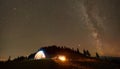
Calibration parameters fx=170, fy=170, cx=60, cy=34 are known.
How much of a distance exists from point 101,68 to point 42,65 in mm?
7968

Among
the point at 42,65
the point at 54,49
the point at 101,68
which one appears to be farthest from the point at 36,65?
the point at 54,49

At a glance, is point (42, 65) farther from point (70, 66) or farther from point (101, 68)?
point (101, 68)

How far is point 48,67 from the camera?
2133 centimetres

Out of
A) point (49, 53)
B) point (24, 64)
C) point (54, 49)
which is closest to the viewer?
point (24, 64)

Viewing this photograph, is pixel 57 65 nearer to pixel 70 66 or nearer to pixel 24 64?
pixel 70 66

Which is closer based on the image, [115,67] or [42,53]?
[115,67]

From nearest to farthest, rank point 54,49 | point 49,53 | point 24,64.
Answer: point 24,64 < point 49,53 < point 54,49

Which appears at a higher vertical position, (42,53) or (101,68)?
(42,53)

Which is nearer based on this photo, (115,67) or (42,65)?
(42,65)

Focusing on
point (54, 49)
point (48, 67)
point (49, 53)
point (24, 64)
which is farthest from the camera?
point (54, 49)

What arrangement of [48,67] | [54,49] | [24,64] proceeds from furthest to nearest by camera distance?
1. [54,49]
2. [24,64]
3. [48,67]

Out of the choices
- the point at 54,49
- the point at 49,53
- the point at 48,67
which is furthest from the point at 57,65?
the point at 54,49

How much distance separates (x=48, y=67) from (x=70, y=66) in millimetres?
2814

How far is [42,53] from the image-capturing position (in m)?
38.7
